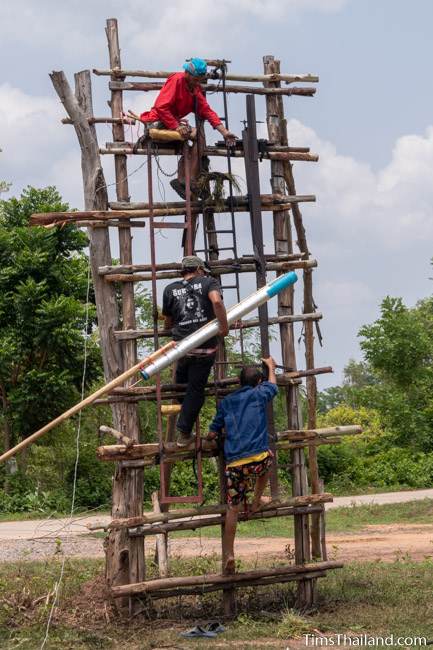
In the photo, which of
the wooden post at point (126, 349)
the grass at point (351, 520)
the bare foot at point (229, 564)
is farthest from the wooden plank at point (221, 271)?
the grass at point (351, 520)

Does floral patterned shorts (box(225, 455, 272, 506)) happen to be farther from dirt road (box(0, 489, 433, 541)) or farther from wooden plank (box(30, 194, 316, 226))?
dirt road (box(0, 489, 433, 541))

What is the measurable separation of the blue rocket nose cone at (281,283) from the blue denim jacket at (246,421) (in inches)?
31.5

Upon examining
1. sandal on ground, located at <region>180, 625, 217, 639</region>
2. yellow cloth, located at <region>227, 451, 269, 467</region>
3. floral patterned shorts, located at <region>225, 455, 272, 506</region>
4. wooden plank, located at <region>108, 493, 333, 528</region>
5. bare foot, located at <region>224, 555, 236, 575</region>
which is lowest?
sandal on ground, located at <region>180, 625, 217, 639</region>

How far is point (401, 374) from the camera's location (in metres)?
26.7

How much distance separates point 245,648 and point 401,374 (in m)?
19.3

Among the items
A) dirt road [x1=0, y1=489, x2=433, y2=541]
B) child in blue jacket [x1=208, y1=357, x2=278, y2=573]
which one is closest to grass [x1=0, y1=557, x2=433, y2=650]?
child in blue jacket [x1=208, y1=357, x2=278, y2=573]

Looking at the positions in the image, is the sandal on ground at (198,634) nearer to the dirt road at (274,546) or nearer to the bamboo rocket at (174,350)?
the bamboo rocket at (174,350)

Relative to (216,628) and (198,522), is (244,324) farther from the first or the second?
(216,628)

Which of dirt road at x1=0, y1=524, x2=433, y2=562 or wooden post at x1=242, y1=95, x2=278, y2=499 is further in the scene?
dirt road at x1=0, y1=524, x2=433, y2=562

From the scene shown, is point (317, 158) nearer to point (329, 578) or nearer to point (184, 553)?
point (329, 578)

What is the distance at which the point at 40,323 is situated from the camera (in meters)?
20.8

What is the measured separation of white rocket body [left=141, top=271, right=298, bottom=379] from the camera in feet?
27.5

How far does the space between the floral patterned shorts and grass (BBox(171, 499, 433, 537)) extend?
7.28 meters

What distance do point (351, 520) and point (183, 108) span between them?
1057cm
